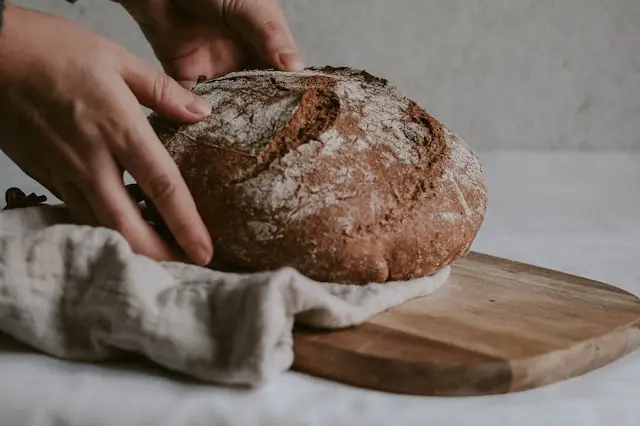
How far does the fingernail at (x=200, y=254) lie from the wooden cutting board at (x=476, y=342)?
6.9 inches

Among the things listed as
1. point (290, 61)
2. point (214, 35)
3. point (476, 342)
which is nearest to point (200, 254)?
point (476, 342)

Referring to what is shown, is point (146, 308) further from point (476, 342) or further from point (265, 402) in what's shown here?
point (476, 342)

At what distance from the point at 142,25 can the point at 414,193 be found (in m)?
0.83

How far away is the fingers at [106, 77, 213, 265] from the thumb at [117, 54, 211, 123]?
0.04 m

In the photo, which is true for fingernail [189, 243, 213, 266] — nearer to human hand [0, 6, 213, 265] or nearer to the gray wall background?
human hand [0, 6, 213, 265]

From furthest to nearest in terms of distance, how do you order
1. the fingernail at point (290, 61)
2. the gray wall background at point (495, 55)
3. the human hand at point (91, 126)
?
the gray wall background at point (495, 55), the fingernail at point (290, 61), the human hand at point (91, 126)

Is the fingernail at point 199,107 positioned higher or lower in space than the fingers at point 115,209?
higher

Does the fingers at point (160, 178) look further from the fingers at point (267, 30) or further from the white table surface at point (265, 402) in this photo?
the fingers at point (267, 30)

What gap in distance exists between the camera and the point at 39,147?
1.17m

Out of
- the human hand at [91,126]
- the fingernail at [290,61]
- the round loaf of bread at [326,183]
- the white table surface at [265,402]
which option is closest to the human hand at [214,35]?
the fingernail at [290,61]

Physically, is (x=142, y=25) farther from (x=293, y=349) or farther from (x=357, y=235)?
(x=293, y=349)

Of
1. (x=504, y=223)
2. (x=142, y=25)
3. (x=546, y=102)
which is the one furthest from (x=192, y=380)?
(x=546, y=102)

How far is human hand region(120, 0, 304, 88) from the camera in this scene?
5.07 feet

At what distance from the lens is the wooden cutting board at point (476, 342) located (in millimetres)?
Answer: 982
